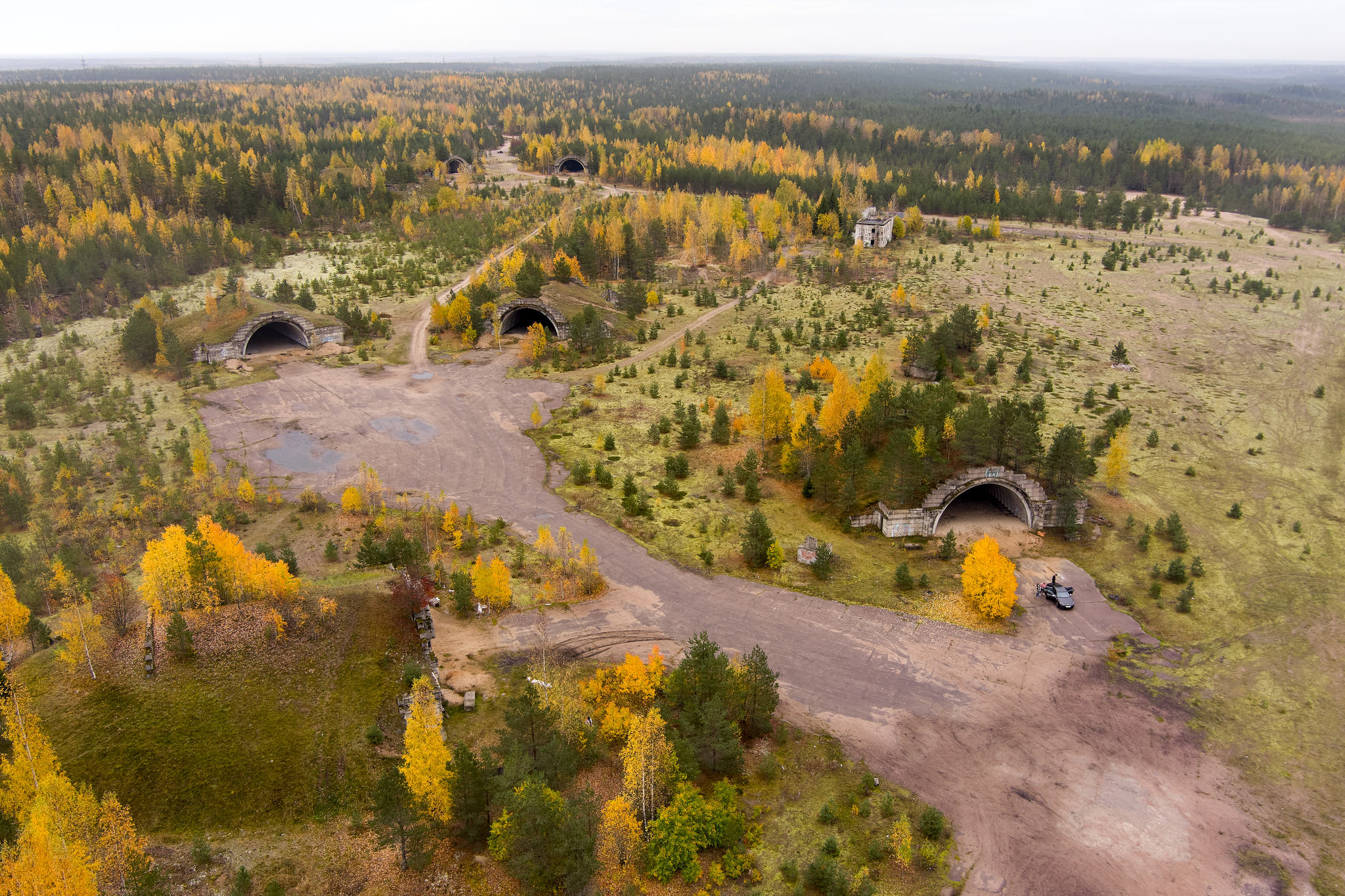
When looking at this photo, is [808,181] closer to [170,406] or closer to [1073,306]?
[1073,306]

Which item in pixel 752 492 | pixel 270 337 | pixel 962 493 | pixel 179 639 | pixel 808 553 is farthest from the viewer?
pixel 270 337

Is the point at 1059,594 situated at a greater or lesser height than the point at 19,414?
lesser

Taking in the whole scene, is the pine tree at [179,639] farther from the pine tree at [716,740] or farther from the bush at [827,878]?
the bush at [827,878]

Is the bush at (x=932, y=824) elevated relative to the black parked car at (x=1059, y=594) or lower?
lower

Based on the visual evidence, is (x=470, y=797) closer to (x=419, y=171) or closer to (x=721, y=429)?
(x=721, y=429)

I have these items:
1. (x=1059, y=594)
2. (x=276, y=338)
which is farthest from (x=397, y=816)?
(x=276, y=338)

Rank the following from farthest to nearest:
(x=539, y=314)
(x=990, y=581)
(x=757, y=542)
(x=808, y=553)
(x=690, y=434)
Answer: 1. (x=539, y=314)
2. (x=690, y=434)
3. (x=808, y=553)
4. (x=757, y=542)
5. (x=990, y=581)

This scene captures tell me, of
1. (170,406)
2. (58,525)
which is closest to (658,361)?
(170,406)

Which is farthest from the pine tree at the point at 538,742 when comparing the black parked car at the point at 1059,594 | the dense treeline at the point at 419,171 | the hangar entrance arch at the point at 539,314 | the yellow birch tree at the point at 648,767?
the dense treeline at the point at 419,171
